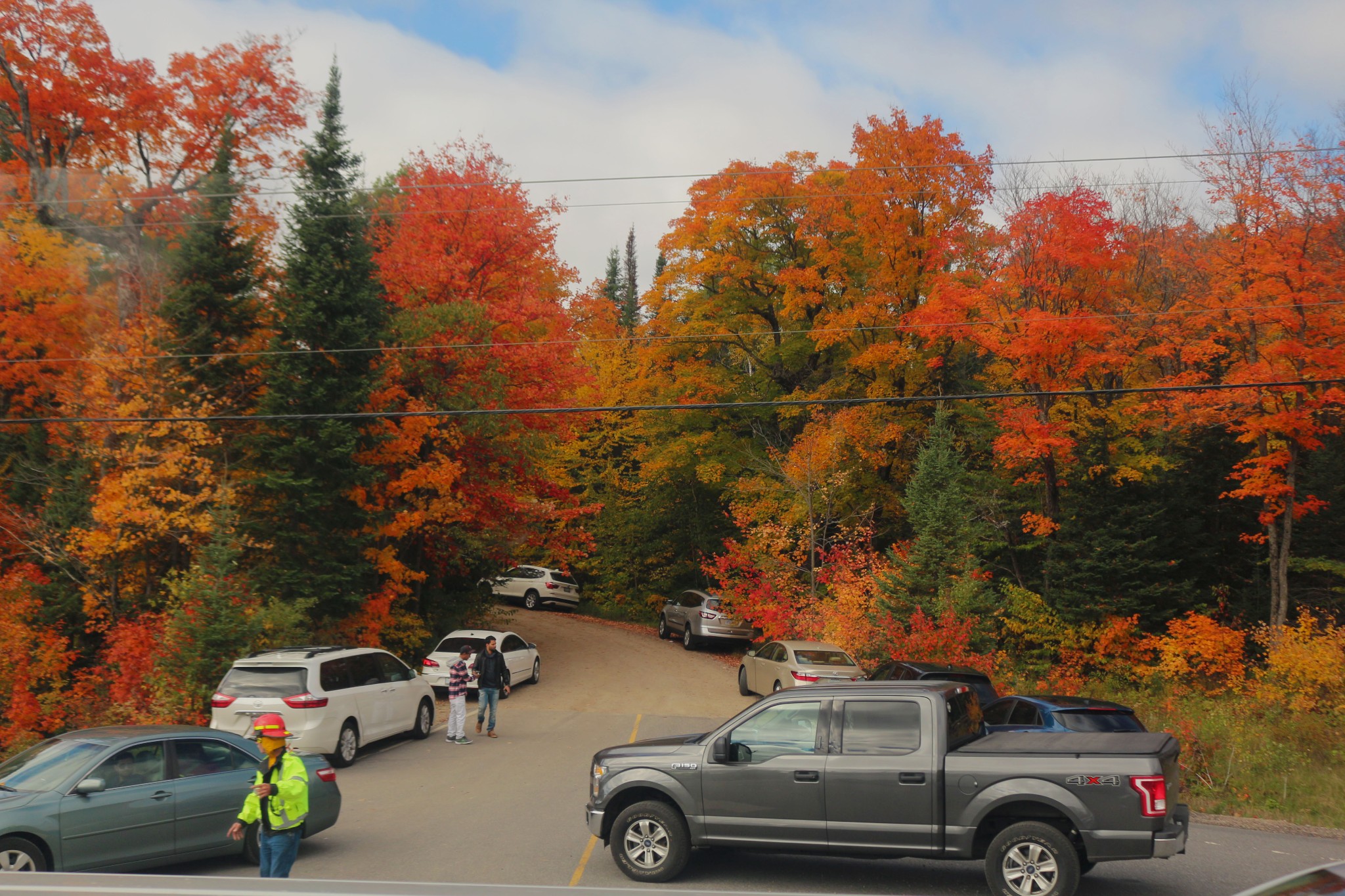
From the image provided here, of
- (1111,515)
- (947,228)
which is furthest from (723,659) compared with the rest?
(947,228)

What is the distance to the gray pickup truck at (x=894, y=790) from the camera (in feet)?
24.2

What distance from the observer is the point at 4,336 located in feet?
79.7

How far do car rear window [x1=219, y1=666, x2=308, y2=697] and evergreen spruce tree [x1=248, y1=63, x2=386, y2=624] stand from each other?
9074 millimetres

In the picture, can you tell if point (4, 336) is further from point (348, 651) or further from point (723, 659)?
point (723, 659)

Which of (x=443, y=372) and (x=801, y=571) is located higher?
(x=443, y=372)

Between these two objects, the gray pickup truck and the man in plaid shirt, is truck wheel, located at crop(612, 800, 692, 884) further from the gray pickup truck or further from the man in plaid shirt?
the man in plaid shirt

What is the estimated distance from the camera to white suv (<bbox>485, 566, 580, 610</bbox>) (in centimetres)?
4222

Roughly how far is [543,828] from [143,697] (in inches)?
436

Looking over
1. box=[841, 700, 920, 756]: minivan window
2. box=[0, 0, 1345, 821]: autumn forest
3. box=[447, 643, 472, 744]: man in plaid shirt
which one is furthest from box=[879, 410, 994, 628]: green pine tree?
box=[841, 700, 920, 756]: minivan window

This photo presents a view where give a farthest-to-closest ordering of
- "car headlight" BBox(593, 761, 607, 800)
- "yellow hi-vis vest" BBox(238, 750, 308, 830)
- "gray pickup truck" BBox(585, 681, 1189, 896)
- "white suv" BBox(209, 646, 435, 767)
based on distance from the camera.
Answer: "white suv" BBox(209, 646, 435, 767) < "car headlight" BBox(593, 761, 607, 800) < "gray pickup truck" BBox(585, 681, 1189, 896) < "yellow hi-vis vest" BBox(238, 750, 308, 830)

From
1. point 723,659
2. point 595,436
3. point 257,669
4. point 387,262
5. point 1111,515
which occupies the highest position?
point 387,262

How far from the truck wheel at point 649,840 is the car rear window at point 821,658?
11816mm

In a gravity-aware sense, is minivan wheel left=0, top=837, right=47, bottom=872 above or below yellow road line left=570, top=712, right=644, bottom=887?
above

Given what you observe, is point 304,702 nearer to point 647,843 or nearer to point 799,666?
point 647,843
